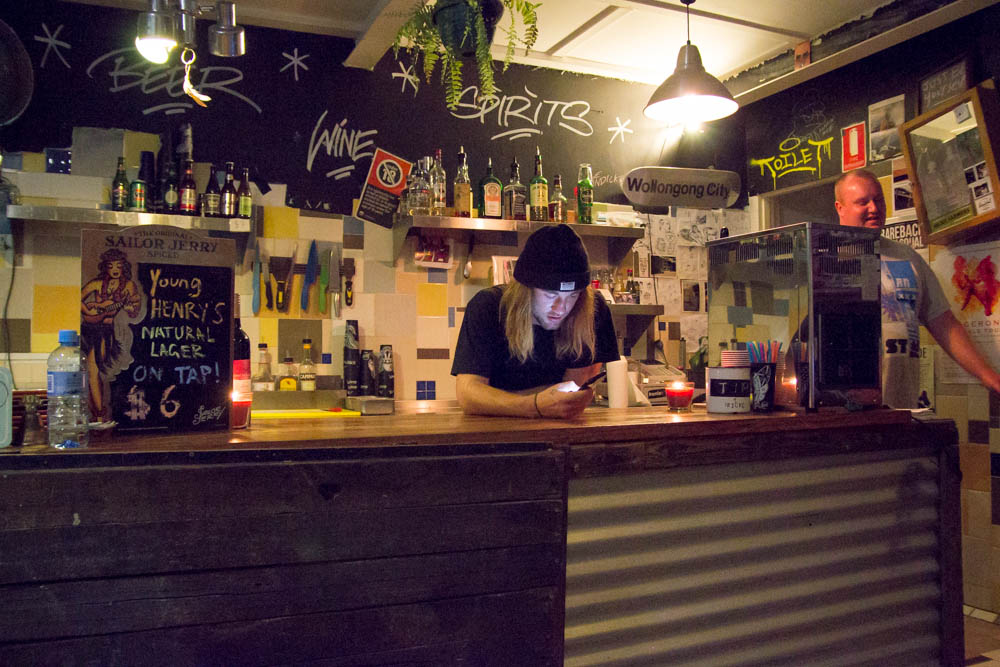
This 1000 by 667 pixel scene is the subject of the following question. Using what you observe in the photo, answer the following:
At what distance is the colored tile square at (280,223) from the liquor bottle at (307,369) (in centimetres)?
61

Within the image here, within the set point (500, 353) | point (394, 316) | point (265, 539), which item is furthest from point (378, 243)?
point (265, 539)

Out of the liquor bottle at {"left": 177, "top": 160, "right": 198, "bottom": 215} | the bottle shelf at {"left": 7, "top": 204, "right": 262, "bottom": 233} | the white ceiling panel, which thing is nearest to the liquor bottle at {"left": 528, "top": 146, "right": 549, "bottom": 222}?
the white ceiling panel

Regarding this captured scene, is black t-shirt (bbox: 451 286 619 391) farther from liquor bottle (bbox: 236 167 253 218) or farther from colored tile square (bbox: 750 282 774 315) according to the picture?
liquor bottle (bbox: 236 167 253 218)

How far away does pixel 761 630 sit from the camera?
193cm

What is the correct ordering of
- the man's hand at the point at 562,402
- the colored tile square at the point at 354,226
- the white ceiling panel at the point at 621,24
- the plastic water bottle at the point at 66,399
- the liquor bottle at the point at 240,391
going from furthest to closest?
1. the colored tile square at the point at 354,226
2. the white ceiling panel at the point at 621,24
3. the man's hand at the point at 562,402
4. the liquor bottle at the point at 240,391
5. the plastic water bottle at the point at 66,399

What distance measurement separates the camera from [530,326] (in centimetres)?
243

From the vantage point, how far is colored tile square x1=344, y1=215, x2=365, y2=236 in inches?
170

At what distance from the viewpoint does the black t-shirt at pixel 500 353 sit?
2469 mm

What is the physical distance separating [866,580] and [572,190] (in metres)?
3.34

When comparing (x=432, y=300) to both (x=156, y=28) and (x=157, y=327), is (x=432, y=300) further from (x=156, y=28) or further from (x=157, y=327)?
(x=157, y=327)

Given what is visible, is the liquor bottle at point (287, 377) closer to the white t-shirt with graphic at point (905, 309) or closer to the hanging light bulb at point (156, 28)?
the hanging light bulb at point (156, 28)

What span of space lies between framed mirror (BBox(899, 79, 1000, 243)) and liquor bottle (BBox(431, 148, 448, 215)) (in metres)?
2.51

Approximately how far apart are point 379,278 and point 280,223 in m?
0.65

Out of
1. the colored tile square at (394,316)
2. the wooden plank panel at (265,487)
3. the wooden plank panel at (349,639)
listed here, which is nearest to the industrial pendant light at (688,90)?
the colored tile square at (394,316)
